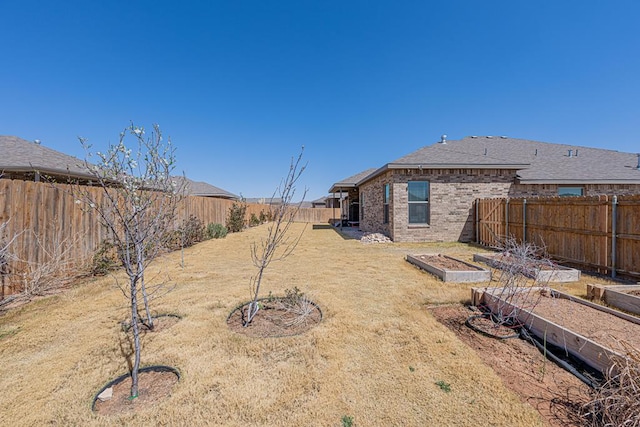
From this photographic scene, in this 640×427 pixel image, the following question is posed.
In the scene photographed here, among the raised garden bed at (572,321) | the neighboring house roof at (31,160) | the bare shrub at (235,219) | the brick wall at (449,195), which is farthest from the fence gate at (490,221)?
the bare shrub at (235,219)

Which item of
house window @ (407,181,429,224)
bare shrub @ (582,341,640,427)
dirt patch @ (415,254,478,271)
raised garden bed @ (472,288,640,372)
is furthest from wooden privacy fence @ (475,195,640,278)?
bare shrub @ (582,341,640,427)

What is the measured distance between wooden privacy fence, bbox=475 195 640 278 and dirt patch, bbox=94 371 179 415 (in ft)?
27.2

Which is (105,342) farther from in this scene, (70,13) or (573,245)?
(573,245)

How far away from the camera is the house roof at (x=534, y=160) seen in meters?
10.6

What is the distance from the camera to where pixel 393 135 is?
747 inches

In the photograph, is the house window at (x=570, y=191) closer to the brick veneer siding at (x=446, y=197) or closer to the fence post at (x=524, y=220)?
the brick veneer siding at (x=446, y=197)

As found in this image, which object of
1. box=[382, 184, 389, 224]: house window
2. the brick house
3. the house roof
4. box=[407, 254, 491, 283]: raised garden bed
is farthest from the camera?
box=[382, 184, 389, 224]: house window

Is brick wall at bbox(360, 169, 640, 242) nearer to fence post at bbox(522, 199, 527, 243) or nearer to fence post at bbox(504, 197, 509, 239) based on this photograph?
fence post at bbox(504, 197, 509, 239)

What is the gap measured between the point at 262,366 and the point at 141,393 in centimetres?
100

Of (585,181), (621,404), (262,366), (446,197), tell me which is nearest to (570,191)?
(585,181)

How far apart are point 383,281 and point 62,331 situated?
5086mm

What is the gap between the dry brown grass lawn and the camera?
189 centimetres

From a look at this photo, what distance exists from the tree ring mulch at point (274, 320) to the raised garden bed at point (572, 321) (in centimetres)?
253

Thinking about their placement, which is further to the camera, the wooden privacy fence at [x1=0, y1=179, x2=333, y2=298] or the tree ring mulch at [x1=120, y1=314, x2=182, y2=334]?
the wooden privacy fence at [x1=0, y1=179, x2=333, y2=298]
